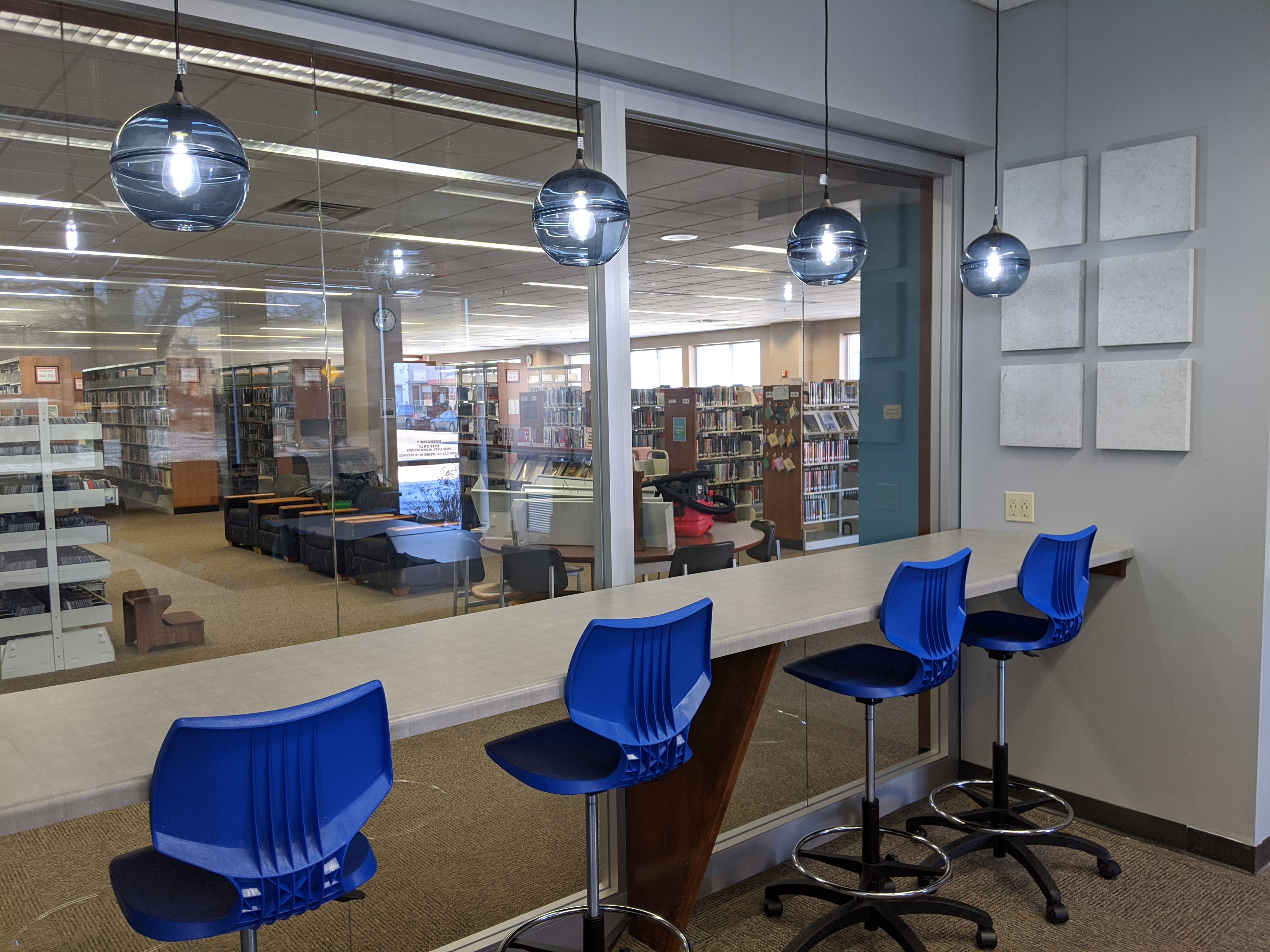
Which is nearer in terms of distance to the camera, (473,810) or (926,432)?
(473,810)

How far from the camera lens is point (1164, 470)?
140 inches

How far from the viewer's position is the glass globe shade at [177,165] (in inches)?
64.3

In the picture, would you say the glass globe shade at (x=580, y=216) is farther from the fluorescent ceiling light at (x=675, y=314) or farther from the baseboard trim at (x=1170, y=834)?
the baseboard trim at (x=1170, y=834)

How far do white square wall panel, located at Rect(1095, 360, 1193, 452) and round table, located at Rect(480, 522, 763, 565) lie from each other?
1.50 meters

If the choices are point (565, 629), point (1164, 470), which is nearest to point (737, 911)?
point (565, 629)

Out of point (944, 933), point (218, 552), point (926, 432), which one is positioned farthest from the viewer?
point (926, 432)

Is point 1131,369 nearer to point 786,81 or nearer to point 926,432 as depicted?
point 926,432

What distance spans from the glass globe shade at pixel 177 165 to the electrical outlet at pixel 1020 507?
11.4 ft

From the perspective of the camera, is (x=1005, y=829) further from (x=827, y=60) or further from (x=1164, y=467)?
(x=827, y=60)

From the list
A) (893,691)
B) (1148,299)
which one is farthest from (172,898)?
(1148,299)

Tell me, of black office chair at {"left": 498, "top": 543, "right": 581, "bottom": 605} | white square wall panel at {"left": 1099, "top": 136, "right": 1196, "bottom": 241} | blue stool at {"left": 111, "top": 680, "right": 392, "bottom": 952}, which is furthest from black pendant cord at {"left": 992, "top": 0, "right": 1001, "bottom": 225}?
blue stool at {"left": 111, "top": 680, "right": 392, "bottom": 952}

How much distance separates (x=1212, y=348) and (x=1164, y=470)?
0.49m

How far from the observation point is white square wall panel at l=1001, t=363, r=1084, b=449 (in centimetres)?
384

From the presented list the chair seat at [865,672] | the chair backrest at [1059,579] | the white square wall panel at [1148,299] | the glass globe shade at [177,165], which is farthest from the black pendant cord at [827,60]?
the glass globe shade at [177,165]
